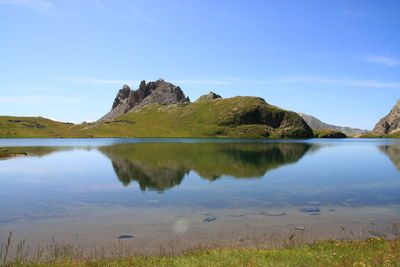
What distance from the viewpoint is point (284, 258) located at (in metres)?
16.5

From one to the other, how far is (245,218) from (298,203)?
9.50 meters

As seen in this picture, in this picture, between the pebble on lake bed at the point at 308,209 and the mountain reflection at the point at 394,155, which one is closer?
the pebble on lake bed at the point at 308,209

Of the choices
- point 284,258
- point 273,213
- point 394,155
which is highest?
point 394,155

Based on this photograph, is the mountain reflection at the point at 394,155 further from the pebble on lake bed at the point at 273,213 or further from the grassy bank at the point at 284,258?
the grassy bank at the point at 284,258

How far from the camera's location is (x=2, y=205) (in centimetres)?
3409

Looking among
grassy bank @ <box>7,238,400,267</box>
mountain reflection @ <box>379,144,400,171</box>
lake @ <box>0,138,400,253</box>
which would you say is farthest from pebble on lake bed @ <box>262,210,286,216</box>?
mountain reflection @ <box>379,144,400,171</box>

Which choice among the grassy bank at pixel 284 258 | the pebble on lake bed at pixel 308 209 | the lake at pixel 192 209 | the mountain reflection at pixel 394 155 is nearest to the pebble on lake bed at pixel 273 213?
the lake at pixel 192 209

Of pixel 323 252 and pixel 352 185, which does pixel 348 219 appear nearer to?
pixel 323 252

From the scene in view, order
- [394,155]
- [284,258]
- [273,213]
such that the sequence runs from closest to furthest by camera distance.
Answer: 1. [284,258]
2. [273,213]
3. [394,155]

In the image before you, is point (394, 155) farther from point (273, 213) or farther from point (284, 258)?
point (284, 258)

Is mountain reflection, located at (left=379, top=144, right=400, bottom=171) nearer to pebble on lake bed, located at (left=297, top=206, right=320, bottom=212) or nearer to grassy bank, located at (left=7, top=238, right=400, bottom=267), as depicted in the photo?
pebble on lake bed, located at (left=297, top=206, right=320, bottom=212)

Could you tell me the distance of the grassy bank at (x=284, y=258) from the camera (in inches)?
605

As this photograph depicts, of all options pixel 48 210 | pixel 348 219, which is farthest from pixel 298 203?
pixel 48 210

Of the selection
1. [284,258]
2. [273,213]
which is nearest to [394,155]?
[273,213]
